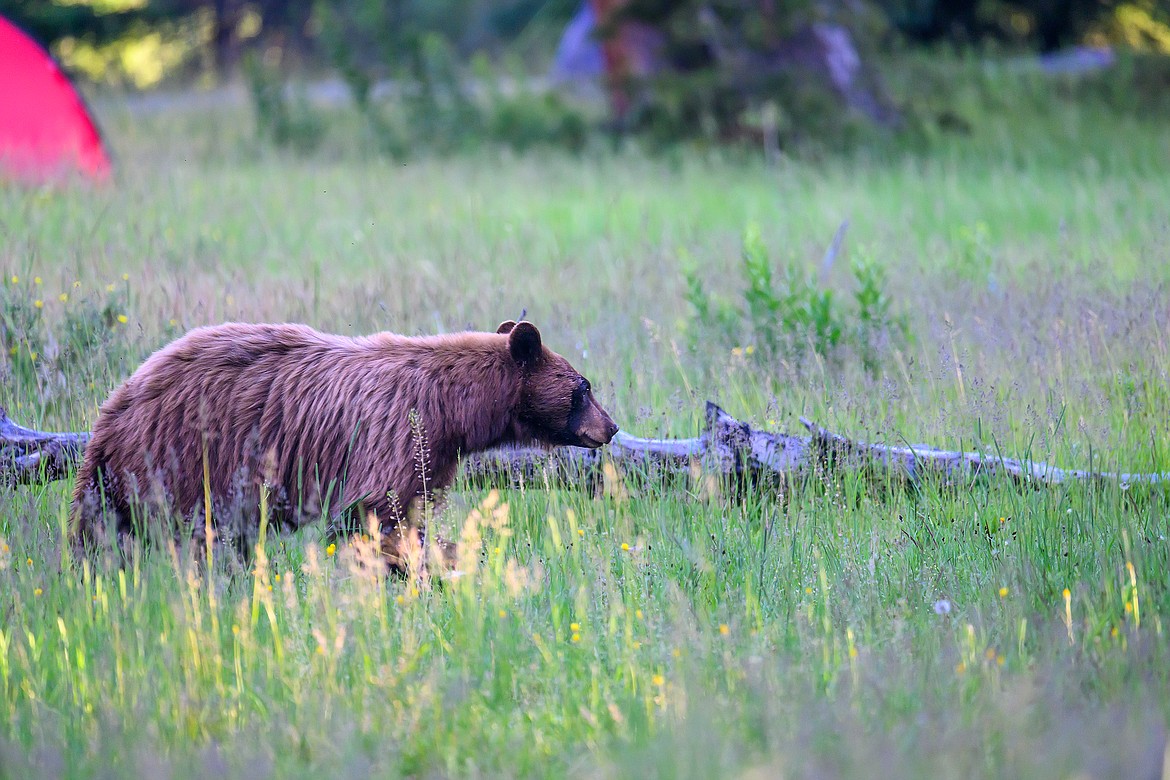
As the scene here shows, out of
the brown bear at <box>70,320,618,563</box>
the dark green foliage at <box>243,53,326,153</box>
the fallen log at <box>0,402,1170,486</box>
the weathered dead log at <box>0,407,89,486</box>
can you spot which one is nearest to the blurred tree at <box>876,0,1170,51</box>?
the dark green foliage at <box>243,53,326,153</box>

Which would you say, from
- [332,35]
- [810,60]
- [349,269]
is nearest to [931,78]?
[810,60]

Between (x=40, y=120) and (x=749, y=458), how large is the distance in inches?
373

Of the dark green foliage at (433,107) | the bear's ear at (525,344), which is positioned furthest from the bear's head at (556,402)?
the dark green foliage at (433,107)

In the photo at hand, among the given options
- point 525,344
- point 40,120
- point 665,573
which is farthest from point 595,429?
point 40,120

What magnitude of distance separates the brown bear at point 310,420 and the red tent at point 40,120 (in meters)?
7.41

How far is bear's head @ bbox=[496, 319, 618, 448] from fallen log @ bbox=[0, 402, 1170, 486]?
20 centimetres

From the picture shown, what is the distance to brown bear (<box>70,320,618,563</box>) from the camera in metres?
4.23

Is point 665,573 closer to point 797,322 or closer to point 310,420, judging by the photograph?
point 310,420

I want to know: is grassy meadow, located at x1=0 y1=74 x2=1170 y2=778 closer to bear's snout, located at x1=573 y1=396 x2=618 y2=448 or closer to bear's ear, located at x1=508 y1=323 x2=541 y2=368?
bear's snout, located at x1=573 y1=396 x2=618 y2=448

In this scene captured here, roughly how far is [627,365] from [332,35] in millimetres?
10968

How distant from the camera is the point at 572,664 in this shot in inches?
132

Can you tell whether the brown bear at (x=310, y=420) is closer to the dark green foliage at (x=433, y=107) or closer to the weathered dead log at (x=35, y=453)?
the weathered dead log at (x=35, y=453)

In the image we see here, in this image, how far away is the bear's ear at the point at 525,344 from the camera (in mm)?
4602

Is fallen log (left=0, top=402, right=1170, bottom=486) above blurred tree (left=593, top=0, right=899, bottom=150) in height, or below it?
below
